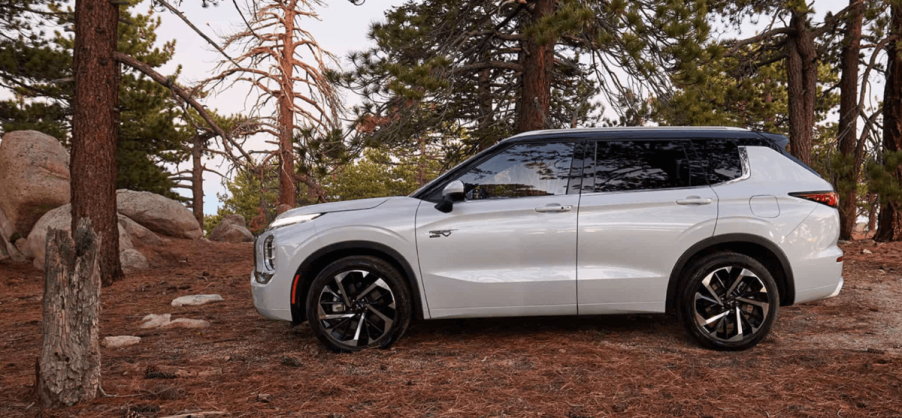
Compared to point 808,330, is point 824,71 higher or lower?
higher

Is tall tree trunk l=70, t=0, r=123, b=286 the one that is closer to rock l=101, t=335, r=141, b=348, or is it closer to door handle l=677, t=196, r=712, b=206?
rock l=101, t=335, r=141, b=348

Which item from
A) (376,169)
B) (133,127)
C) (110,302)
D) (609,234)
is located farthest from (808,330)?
(376,169)

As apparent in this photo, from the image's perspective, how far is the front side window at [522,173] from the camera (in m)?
5.42

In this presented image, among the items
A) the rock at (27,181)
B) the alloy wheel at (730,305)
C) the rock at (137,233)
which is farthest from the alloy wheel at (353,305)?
the rock at (27,181)

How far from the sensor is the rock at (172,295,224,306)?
8531 mm

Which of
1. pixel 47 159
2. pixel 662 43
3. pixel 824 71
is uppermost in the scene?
pixel 824 71

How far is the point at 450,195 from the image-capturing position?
5.16 meters

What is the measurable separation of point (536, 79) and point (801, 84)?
323 inches

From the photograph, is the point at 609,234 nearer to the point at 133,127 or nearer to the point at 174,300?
the point at 174,300

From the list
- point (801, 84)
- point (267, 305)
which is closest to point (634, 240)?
point (267, 305)

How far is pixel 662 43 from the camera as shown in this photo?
10078 millimetres

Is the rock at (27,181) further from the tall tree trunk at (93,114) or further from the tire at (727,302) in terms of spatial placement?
the tire at (727,302)

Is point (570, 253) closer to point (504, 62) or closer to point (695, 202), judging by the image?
point (695, 202)

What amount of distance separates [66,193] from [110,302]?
6.83 metres
